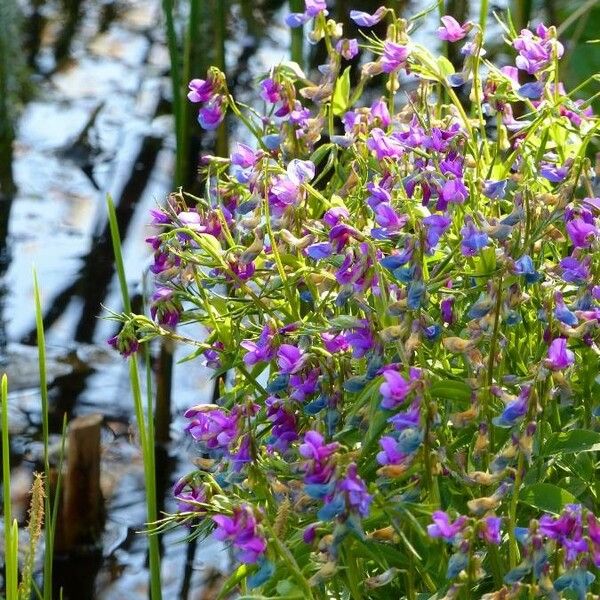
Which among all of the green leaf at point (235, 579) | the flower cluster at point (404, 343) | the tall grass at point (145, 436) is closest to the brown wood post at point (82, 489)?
the tall grass at point (145, 436)

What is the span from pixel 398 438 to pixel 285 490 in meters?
0.18

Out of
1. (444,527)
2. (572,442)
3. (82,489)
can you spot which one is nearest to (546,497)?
(572,442)

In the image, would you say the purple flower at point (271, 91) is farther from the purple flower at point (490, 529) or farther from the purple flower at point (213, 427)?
the purple flower at point (490, 529)

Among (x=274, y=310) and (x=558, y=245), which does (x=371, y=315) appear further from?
(x=558, y=245)

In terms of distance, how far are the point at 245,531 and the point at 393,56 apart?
0.57 m

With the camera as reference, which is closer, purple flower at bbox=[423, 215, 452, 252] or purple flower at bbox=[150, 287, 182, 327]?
purple flower at bbox=[423, 215, 452, 252]

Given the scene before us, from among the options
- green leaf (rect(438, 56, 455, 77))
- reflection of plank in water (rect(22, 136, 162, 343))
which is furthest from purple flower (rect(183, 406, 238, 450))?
reflection of plank in water (rect(22, 136, 162, 343))

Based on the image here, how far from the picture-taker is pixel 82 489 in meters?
2.34

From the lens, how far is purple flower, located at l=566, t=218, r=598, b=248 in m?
1.24

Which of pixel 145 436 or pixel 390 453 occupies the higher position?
pixel 390 453

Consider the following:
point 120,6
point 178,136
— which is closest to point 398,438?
point 178,136

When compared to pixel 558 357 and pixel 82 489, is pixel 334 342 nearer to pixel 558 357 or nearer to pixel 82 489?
pixel 558 357

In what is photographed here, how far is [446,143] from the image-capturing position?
1369 mm

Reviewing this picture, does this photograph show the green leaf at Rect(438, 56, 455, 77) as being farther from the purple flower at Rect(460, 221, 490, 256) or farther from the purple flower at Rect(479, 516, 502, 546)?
the purple flower at Rect(479, 516, 502, 546)
